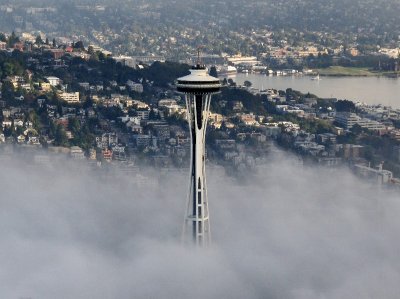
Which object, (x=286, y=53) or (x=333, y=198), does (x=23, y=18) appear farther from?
(x=333, y=198)

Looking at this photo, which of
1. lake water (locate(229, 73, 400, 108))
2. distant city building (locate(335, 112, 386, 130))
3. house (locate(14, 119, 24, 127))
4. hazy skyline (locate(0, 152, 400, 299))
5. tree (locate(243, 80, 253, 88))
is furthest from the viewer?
tree (locate(243, 80, 253, 88))

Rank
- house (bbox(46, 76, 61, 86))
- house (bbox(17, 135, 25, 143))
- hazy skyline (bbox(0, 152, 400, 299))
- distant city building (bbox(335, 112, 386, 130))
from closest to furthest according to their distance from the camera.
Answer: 1. hazy skyline (bbox(0, 152, 400, 299))
2. house (bbox(17, 135, 25, 143))
3. distant city building (bbox(335, 112, 386, 130))
4. house (bbox(46, 76, 61, 86))

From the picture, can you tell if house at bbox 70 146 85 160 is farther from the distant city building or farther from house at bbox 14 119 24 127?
the distant city building

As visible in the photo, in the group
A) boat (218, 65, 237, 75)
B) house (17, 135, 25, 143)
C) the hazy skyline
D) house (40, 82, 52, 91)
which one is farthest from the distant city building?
boat (218, 65, 237, 75)

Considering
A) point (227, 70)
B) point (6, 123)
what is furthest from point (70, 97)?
point (227, 70)

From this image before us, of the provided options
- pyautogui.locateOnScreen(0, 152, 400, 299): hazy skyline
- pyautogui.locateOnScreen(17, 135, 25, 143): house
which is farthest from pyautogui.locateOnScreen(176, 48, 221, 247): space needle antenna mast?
pyautogui.locateOnScreen(17, 135, 25, 143): house

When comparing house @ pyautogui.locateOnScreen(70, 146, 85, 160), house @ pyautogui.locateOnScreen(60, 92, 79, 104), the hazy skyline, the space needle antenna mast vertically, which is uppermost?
the space needle antenna mast

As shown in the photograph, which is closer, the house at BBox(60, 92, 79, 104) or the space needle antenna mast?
the space needle antenna mast

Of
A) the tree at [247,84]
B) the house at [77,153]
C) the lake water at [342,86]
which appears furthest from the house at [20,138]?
the lake water at [342,86]

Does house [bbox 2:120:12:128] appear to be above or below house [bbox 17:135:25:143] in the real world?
above

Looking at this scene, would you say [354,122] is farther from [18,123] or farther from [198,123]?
[198,123]
